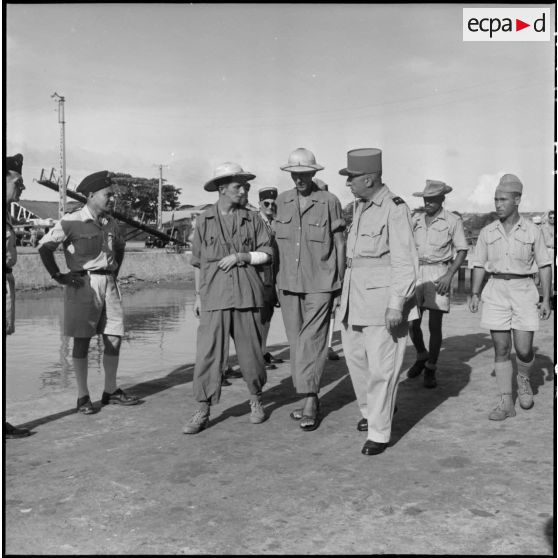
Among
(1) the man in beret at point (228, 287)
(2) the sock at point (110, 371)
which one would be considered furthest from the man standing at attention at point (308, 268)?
(2) the sock at point (110, 371)

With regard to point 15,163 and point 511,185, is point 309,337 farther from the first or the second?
point 15,163

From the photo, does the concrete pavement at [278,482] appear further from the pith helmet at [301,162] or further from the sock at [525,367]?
the pith helmet at [301,162]

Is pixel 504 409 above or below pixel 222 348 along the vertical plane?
below

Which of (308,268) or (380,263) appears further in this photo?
(308,268)

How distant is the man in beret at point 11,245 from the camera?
4.54 m

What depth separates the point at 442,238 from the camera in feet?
21.5

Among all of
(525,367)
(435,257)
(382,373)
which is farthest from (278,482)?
(435,257)

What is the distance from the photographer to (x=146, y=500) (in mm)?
3494

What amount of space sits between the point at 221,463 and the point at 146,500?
705 mm

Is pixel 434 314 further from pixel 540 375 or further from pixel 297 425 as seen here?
pixel 297 425

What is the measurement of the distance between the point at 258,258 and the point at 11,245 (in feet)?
5.78

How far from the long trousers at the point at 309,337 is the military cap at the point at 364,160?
3.62 feet

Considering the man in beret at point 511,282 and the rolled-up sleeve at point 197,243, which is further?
the man in beret at point 511,282

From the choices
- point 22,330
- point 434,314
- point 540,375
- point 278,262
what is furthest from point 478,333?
point 22,330
